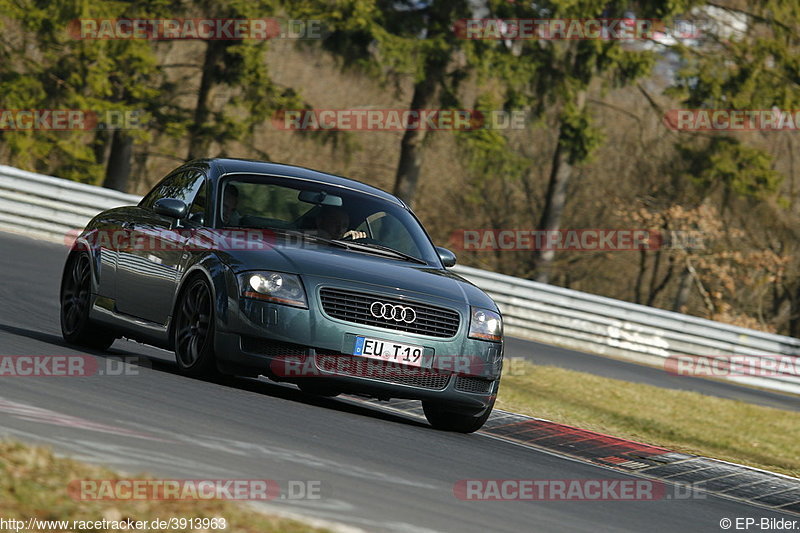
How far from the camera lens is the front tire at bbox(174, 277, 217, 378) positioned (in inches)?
357

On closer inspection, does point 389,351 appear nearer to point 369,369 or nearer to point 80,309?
point 369,369

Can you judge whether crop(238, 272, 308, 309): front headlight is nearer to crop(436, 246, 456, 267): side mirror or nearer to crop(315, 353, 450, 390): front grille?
crop(315, 353, 450, 390): front grille

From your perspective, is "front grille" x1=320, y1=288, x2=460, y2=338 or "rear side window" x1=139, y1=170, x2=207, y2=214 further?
"rear side window" x1=139, y1=170, x2=207, y2=214

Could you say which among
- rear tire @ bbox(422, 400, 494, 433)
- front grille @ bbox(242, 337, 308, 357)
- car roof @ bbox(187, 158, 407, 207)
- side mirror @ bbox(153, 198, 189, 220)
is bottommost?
rear tire @ bbox(422, 400, 494, 433)

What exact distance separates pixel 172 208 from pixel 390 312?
193 centimetres

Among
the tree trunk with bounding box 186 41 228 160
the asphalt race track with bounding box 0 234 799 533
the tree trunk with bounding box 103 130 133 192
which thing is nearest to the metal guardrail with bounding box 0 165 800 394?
the tree trunk with bounding box 103 130 133 192

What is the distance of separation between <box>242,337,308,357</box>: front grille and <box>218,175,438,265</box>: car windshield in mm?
1213

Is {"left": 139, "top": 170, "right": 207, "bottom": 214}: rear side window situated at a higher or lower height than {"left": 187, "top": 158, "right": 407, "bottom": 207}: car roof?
lower

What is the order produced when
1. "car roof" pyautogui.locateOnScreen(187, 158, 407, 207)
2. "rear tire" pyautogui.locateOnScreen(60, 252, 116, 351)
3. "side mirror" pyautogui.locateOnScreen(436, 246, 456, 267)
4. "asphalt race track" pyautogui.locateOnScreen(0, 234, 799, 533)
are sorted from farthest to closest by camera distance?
"rear tire" pyautogui.locateOnScreen(60, 252, 116, 351), "side mirror" pyautogui.locateOnScreen(436, 246, 456, 267), "car roof" pyautogui.locateOnScreen(187, 158, 407, 207), "asphalt race track" pyautogui.locateOnScreen(0, 234, 799, 533)

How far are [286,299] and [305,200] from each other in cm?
154

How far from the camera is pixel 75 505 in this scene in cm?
498

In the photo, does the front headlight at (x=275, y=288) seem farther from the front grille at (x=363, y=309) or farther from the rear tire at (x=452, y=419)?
the rear tire at (x=452, y=419)

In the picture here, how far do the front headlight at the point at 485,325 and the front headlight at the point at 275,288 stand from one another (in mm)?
1250

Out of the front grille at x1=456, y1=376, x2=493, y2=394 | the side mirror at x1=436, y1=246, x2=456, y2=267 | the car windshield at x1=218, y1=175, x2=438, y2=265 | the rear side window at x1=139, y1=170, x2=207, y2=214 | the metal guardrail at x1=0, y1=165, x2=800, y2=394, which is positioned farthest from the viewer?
the metal guardrail at x1=0, y1=165, x2=800, y2=394
